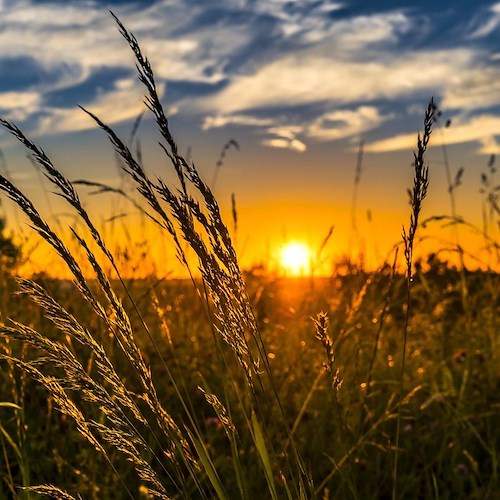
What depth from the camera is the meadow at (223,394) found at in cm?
128

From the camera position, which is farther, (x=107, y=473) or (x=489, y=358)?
(x=489, y=358)

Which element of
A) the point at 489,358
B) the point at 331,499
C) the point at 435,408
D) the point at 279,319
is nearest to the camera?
the point at 331,499

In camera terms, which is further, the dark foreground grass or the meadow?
the dark foreground grass

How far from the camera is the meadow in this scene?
1.28 metres

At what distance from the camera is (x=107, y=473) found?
8.35 feet

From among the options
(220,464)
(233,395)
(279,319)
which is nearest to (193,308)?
(279,319)

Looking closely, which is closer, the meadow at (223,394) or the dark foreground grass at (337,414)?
the meadow at (223,394)

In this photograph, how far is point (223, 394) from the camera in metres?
3.58

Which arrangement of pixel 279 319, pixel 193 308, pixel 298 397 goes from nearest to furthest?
pixel 298 397 → pixel 279 319 → pixel 193 308

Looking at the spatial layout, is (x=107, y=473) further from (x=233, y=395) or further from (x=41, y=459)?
(x=233, y=395)

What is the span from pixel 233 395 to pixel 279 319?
2.72 m

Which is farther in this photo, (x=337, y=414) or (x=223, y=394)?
(x=223, y=394)

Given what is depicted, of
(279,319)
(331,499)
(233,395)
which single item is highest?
(279,319)

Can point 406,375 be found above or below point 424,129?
below
